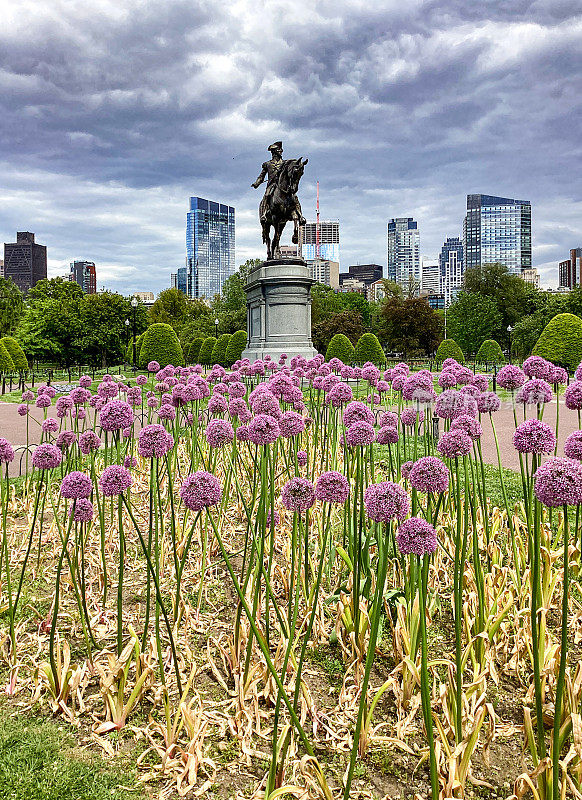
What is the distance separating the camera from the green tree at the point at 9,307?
5797cm

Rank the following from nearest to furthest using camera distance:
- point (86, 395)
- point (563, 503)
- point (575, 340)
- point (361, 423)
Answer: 1. point (563, 503)
2. point (361, 423)
3. point (86, 395)
4. point (575, 340)

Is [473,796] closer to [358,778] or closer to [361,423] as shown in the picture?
[358,778]

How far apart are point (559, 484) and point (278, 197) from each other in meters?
21.5

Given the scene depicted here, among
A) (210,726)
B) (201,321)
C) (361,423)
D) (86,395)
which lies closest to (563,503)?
(361,423)

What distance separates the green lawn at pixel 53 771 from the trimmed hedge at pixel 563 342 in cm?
2235

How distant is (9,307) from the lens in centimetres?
5938

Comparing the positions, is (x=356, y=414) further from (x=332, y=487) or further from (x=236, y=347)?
(x=236, y=347)

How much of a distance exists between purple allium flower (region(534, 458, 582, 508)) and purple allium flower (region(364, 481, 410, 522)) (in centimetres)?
46

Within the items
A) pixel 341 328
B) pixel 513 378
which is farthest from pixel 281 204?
pixel 341 328

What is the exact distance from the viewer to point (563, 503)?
1.76 meters

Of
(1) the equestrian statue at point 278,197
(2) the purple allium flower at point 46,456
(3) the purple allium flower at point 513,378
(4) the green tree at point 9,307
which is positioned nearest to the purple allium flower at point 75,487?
(2) the purple allium flower at point 46,456

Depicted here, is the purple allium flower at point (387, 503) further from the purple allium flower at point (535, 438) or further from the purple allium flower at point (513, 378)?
the purple allium flower at point (513, 378)

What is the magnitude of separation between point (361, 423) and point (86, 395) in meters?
2.94

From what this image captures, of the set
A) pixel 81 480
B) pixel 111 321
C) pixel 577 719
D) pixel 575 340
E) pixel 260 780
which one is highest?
pixel 111 321
